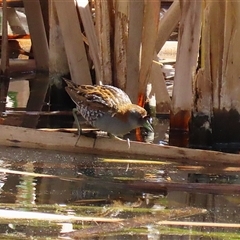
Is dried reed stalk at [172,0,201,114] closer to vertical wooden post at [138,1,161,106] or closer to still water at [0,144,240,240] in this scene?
vertical wooden post at [138,1,161,106]

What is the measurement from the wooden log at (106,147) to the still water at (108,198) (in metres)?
0.06

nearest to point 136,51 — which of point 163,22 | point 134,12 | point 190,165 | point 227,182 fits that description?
point 134,12

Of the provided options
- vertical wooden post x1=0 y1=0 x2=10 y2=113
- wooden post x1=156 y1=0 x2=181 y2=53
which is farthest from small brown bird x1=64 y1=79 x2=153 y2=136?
vertical wooden post x1=0 y1=0 x2=10 y2=113

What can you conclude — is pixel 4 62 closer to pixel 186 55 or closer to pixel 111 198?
pixel 186 55

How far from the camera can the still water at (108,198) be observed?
3.39m

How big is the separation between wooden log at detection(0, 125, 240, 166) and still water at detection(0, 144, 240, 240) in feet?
0.19

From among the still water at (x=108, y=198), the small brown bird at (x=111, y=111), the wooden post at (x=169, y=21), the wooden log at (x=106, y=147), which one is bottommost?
the still water at (x=108, y=198)

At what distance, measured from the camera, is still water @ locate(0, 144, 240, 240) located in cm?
339

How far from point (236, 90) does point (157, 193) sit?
1.56m

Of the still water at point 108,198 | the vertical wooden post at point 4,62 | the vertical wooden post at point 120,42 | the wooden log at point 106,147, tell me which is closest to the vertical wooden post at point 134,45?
the vertical wooden post at point 120,42

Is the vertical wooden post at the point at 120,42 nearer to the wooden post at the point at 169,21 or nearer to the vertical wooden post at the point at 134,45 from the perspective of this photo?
the vertical wooden post at the point at 134,45

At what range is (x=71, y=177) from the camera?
4.51 metres

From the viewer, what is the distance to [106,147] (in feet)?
16.5

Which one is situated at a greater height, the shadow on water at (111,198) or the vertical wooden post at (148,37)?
the vertical wooden post at (148,37)
